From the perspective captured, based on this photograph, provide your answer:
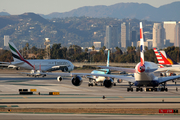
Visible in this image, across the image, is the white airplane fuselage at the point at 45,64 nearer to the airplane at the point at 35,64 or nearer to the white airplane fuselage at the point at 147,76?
the airplane at the point at 35,64

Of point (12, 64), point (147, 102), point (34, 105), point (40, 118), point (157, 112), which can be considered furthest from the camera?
point (12, 64)

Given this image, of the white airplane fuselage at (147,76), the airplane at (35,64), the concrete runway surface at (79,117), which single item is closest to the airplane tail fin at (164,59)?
the airplane at (35,64)

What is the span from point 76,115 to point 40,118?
4.13 m

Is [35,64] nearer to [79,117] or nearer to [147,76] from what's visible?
[147,76]

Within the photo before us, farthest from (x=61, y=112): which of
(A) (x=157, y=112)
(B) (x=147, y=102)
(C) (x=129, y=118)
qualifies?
(B) (x=147, y=102)

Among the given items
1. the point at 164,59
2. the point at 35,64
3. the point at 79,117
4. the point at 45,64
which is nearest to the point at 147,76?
the point at 79,117

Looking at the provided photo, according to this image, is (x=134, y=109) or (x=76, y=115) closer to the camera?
(x=76, y=115)

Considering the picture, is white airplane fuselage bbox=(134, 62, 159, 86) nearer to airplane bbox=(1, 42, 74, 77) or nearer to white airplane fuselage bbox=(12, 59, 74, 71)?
airplane bbox=(1, 42, 74, 77)

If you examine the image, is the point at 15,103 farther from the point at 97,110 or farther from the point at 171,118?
the point at 171,118

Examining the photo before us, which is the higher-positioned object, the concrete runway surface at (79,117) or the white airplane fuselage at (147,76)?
the white airplane fuselage at (147,76)

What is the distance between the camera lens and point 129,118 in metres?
32.5

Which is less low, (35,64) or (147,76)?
(35,64)

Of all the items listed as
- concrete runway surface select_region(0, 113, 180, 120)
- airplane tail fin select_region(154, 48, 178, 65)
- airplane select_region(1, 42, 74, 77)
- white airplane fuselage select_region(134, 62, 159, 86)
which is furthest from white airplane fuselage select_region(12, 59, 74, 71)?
concrete runway surface select_region(0, 113, 180, 120)

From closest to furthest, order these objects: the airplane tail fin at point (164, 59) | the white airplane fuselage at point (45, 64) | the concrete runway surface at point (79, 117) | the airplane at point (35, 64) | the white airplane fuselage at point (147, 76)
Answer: the concrete runway surface at point (79, 117) < the white airplane fuselage at point (147, 76) < the airplane tail fin at point (164, 59) < the airplane at point (35, 64) < the white airplane fuselage at point (45, 64)
